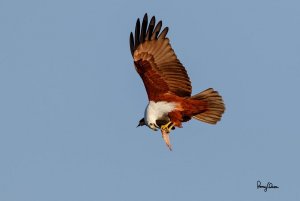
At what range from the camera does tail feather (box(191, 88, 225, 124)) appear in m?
13.5

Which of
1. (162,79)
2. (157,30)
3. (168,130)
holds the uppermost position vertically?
(157,30)

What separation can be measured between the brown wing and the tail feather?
0.84 ft

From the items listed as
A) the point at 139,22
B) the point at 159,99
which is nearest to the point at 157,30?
the point at 139,22

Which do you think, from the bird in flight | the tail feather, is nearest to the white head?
the bird in flight

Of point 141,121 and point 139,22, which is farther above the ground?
point 139,22

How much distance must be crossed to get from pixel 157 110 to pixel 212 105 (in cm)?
97

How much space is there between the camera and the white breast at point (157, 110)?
43.5 ft

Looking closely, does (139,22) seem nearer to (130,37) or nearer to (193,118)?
(130,37)

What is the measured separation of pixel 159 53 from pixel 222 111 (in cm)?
147

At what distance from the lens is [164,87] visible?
13422mm

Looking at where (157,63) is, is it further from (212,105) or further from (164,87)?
(212,105)

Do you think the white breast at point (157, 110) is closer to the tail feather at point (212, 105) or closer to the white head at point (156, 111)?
the white head at point (156, 111)

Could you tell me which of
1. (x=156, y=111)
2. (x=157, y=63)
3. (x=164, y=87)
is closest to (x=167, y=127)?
(x=156, y=111)

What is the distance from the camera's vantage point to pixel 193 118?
13758mm
